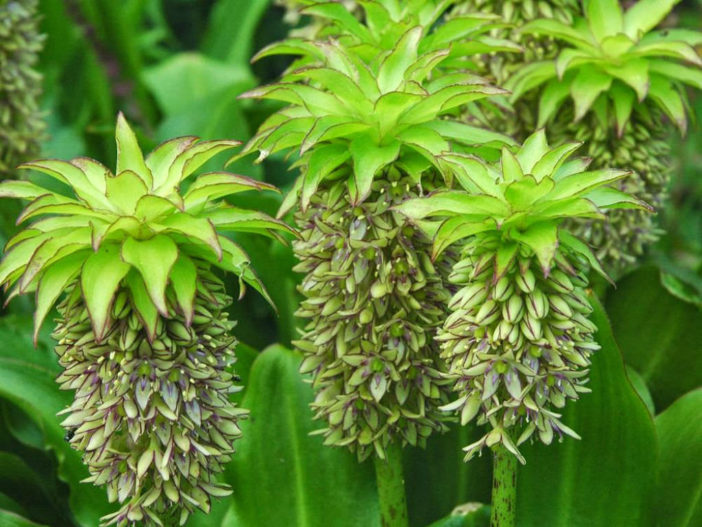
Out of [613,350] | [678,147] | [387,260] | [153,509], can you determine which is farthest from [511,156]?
[678,147]

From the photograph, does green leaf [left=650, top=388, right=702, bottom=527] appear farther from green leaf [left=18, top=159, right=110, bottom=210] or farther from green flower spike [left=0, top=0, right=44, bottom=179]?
green flower spike [left=0, top=0, right=44, bottom=179]

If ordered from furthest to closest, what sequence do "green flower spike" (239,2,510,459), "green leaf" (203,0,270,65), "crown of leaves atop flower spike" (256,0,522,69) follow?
"green leaf" (203,0,270,65) < "crown of leaves atop flower spike" (256,0,522,69) < "green flower spike" (239,2,510,459)

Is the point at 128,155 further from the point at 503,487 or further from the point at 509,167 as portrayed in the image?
the point at 503,487

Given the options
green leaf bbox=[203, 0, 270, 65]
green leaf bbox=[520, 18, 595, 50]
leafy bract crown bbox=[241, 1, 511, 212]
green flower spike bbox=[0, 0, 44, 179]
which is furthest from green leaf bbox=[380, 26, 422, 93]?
green leaf bbox=[203, 0, 270, 65]

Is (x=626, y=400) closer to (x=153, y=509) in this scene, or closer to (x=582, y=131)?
(x=582, y=131)

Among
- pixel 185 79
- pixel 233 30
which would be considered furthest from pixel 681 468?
pixel 233 30

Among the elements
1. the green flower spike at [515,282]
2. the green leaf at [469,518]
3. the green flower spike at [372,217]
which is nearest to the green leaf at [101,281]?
the green flower spike at [372,217]
